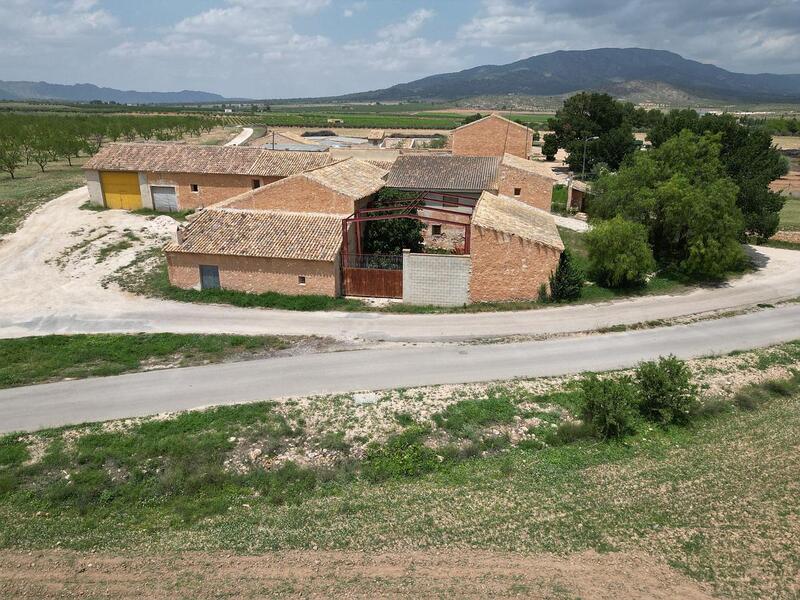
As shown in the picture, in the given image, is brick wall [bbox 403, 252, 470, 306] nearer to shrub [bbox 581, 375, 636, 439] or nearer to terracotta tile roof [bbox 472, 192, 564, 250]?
terracotta tile roof [bbox 472, 192, 564, 250]

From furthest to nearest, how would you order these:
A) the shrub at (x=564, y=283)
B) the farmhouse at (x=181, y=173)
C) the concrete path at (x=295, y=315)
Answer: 1. the farmhouse at (x=181, y=173)
2. the shrub at (x=564, y=283)
3. the concrete path at (x=295, y=315)

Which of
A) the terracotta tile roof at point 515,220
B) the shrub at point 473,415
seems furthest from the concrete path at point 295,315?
the shrub at point 473,415

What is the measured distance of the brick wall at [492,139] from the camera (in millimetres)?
46125

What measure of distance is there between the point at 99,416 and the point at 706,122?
35.8m

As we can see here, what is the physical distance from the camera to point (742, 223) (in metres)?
27.6

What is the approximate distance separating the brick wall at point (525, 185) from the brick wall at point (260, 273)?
652 inches

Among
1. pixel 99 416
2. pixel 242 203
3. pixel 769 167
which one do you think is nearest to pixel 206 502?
pixel 99 416

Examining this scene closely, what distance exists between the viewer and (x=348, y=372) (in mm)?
17719

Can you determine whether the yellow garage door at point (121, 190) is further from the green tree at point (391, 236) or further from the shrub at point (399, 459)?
the shrub at point (399, 459)

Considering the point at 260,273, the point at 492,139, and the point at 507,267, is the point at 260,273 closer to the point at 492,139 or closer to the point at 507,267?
the point at 507,267

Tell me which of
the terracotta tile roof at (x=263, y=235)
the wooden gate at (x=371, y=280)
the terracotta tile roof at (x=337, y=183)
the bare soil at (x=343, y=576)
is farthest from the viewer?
the terracotta tile roof at (x=337, y=183)

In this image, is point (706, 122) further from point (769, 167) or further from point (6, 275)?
point (6, 275)

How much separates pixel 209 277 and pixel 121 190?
60.3 feet

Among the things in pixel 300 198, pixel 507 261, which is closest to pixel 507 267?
pixel 507 261
